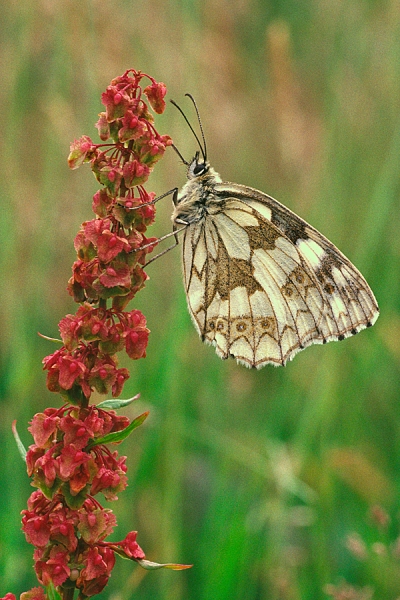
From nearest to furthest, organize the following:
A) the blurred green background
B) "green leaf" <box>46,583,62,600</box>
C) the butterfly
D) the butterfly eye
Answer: "green leaf" <box>46,583,62,600</box>
the butterfly
the butterfly eye
the blurred green background

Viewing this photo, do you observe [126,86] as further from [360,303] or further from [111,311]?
[360,303]

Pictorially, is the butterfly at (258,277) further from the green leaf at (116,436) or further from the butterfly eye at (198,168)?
the green leaf at (116,436)

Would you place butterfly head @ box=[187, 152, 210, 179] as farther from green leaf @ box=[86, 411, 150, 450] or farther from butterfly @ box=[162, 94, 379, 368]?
green leaf @ box=[86, 411, 150, 450]

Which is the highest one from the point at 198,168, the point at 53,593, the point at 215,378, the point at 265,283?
the point at 198,168

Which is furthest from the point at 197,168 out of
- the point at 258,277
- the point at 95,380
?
the point at 95,380

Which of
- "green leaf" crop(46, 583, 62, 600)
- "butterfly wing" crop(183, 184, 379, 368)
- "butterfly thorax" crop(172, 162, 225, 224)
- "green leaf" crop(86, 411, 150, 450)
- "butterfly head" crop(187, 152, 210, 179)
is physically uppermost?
"butterfly head" crop(187, 152, 210, 179)

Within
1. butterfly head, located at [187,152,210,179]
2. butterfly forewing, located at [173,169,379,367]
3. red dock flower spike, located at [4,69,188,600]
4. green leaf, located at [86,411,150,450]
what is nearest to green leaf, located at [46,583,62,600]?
red dock flower spike, located at [4,69,188,600]

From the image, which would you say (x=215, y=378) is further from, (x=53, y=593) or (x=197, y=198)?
(x=53, y=593)
